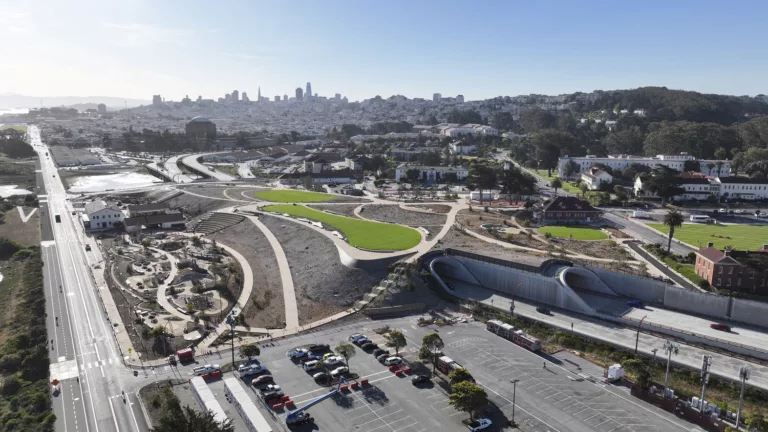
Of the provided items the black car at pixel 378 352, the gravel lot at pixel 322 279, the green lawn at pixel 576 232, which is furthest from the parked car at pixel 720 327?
the gravel lot at pixel 322 279

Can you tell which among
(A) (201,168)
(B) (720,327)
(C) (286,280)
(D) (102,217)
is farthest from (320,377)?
(A) (201,168)

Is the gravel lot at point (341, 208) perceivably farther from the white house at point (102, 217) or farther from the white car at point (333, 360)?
the white car at point (333, 360)

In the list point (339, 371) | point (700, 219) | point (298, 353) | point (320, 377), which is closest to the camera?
point (320, 377)

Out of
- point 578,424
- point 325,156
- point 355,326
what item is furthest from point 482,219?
point 325,156

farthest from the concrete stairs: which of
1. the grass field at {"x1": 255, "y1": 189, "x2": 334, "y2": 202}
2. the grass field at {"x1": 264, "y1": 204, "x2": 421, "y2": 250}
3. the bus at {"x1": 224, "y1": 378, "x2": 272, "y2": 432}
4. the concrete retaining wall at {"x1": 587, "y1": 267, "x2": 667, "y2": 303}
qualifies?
the concrete retaining wall at {"x1": 587, "y1": 267, "x2": 667, "y2": 303}

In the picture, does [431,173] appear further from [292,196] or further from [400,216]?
[400,216]

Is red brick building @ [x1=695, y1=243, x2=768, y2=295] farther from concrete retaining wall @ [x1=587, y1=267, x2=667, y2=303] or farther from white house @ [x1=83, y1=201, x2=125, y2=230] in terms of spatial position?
white house @ [x1=83, y1=201, x2=125, y2=230]
